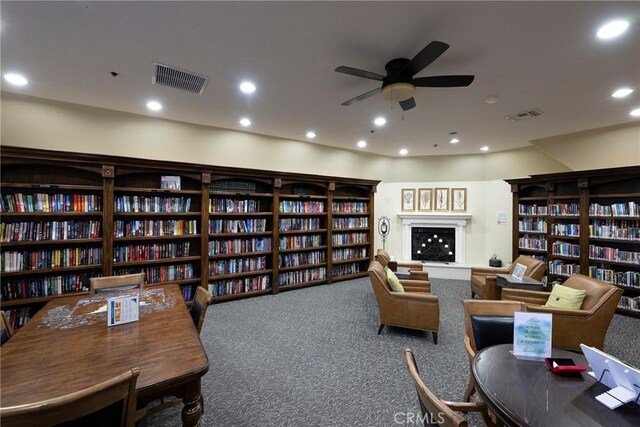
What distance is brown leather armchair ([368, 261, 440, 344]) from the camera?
3.20 m

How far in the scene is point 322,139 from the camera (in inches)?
212

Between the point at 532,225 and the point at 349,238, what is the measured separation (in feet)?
12.0

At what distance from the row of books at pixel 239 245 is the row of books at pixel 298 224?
0.41m

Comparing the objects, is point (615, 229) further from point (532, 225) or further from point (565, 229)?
point (532, 225)

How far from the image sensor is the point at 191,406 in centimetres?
141

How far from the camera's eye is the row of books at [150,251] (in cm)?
390

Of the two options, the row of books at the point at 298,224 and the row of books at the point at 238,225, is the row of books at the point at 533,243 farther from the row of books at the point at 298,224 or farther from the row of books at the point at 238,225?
the row of books at the point at 238,225

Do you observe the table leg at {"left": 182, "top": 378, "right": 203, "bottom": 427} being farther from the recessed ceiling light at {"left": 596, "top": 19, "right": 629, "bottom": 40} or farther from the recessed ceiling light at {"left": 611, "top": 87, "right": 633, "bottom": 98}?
the recessed ceiling light at {"left": 611, "top": 87, "right": 633, "bottom": 98}

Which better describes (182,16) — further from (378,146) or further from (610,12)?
(378,146)

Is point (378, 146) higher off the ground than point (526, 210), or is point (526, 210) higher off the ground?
point (378, 146)

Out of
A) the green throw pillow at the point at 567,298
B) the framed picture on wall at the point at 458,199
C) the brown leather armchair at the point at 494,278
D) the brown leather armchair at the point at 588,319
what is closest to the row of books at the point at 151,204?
the brown leather armchair at the point at 588,319

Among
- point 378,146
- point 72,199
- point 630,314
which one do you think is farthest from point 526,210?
point 72,199

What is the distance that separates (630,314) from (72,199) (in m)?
8.03

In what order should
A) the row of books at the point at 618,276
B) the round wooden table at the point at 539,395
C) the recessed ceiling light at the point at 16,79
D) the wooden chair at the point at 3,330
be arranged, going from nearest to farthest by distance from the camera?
the round wooden table at the point at 539,395 → the wooden chair at the point at 3,330 → the recessed ceiling light at the point at 16,79 → the row of books at the point at 618,276
